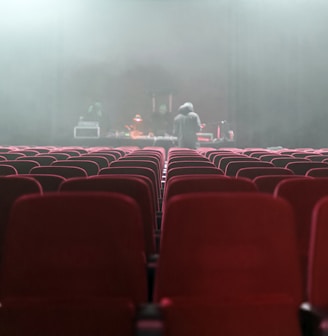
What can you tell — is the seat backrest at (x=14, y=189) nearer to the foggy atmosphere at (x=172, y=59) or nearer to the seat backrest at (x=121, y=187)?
the seat backrest at (x=121, y=187)

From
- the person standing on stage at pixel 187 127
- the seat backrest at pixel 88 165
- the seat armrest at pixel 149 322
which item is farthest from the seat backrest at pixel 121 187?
the person standing on stage at pixel 187 127

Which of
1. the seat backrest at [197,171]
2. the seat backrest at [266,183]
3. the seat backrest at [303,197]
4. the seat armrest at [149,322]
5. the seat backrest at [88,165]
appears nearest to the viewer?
the seat armrest at [149,322]

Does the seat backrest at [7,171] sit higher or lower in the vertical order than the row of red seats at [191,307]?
higher

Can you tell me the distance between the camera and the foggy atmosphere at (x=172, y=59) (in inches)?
599

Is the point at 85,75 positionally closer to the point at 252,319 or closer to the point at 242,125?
the point at 242,125

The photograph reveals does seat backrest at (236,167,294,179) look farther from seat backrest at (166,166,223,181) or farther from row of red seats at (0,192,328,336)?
row of red seats at (0,192,328,336)

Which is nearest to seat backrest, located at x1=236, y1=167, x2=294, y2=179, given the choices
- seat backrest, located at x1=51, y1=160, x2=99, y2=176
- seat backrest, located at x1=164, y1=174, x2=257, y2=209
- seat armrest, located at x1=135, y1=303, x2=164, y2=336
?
seat backrest, located at x1=164, y1=174, x2=257, y2=209

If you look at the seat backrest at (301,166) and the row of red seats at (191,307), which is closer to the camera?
the row of red seats at (191,307)

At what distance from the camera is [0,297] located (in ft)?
6.14

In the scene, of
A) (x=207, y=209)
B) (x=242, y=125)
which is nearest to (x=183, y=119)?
(x=242, y=125)

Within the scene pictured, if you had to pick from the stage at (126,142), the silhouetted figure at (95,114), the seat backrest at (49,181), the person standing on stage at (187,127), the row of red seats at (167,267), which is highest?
the silhouetted figure at (95,114)

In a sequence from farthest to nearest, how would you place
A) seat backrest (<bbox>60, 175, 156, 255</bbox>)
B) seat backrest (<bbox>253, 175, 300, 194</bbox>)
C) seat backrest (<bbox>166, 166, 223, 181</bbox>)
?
seat backrest (<bbox>166, 166, 223, 181</bbox>) < seat backrest (<bbox>253, 175, 300, 194</bbox>) < seat backrest (<bbox>60, 175, 156, 255</bbox>)

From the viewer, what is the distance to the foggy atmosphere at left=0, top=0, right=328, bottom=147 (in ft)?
49.9

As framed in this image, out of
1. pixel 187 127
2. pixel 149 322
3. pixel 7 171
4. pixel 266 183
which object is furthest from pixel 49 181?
pixel 187 127
